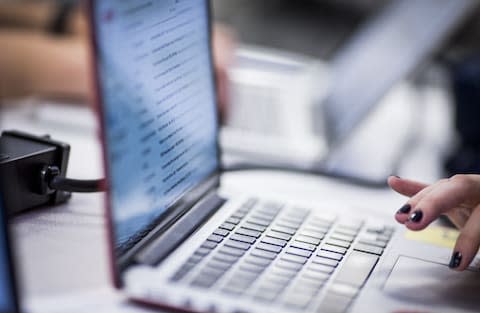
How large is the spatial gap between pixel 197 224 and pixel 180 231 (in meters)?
0.03

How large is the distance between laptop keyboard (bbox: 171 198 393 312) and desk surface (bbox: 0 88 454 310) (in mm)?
78

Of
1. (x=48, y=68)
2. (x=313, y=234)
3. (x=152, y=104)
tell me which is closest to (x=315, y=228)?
(x=313, y=234)

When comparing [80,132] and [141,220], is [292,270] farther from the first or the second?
[80,132]

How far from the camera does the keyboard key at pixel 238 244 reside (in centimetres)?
63

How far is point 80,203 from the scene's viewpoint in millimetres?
766

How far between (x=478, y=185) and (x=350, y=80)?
513 mm

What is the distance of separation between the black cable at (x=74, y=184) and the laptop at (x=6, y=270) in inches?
8.1

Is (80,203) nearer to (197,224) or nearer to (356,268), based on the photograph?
(197,224)

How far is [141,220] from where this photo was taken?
1.93 ft

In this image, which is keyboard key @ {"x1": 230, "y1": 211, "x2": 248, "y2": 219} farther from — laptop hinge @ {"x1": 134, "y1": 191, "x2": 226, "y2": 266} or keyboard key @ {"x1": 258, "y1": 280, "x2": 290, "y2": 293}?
keyboard key @ {"x1": 258, "y1": 280, "x2": 290, "y2": 293}

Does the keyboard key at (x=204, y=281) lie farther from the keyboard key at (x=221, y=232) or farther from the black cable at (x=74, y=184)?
the black cable at (x=74, y=184)

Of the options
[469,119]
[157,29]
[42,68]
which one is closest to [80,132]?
[42,68]

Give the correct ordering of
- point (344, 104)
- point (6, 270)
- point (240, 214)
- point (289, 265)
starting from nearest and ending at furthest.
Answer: point (6, 270)
point (289, 265)
point (240, 214)
point (344, 104)

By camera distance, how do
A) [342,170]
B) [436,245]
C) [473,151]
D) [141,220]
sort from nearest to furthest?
1. [141,220]
2. [436,245]
3. [342,170]
4. [473,151]
